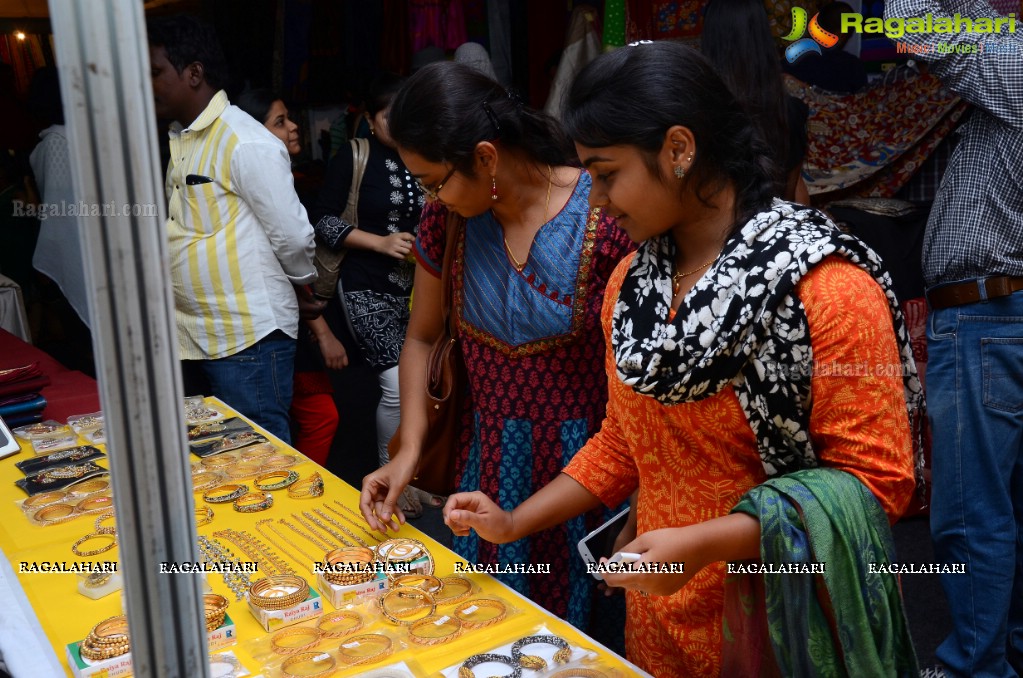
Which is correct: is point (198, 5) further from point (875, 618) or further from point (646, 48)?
point (875, 618)

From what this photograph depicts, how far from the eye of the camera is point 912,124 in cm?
342

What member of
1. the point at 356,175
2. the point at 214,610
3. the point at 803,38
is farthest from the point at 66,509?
the point at 803,38

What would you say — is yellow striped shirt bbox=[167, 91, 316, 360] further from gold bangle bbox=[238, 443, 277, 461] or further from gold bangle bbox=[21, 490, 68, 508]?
gold bangle bbox=[21, 490, 68, 508]

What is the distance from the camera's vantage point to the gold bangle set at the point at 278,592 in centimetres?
141

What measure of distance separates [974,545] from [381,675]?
6.09 feet

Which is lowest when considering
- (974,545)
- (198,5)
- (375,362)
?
(974,545)

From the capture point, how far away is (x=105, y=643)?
1283 millimetres

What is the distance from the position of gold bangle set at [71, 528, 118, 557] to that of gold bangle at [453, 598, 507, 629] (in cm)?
71

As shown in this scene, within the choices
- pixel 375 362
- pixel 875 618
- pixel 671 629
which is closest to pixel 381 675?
pixel 671 629

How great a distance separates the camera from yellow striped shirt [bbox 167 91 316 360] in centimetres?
282

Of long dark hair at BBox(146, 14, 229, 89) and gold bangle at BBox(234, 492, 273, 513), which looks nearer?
gold bangle at BBox(234, 492, 273, 513)

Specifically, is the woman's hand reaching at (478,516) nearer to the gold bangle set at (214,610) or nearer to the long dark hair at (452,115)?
→ the gold bangle set at (214,610)

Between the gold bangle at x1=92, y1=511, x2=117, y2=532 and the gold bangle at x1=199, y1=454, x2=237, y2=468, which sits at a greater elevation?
the gold bangle at x1=199, y1=454, x2=237, y2=468

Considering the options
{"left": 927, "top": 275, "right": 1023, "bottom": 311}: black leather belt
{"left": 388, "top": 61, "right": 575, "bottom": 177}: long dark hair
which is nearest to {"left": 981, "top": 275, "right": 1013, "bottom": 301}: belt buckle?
{"left": 927, "top": 275, "right": 1023, "bottom": 311}: black leather belt
